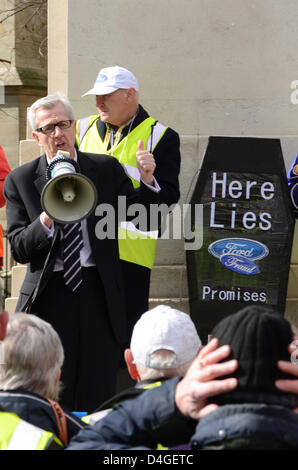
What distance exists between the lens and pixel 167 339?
10.5ft

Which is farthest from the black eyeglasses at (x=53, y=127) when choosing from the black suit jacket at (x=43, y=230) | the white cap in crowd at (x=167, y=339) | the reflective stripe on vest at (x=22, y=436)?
the reflective stripe on vest at (x=22, y=436)

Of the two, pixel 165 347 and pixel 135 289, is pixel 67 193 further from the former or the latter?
pixel 165 347

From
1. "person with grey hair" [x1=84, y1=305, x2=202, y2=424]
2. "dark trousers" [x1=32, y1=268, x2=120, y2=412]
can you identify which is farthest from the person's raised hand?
"dark trousers" [x1=32, y1=268, x2=120, y2=412]

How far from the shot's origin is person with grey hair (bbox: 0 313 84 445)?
2.93 metres

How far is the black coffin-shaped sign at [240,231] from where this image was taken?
641cm

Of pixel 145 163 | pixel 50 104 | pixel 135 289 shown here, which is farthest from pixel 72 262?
pixel 135 289

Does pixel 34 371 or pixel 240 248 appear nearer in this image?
pixel 34 371

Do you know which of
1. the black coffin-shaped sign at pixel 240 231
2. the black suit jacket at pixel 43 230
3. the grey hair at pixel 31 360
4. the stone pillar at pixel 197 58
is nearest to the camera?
the grey hair at pixel 31 360

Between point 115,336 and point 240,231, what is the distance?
2096 millimetres

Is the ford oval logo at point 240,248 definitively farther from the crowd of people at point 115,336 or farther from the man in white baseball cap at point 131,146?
the man in white baseball cap at point 131,146

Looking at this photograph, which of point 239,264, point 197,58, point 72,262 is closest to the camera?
point 72,262

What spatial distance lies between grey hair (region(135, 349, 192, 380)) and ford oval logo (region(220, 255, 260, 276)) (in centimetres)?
324
